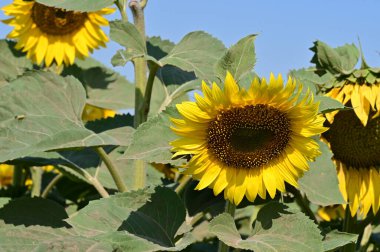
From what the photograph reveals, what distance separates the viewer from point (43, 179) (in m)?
2.81

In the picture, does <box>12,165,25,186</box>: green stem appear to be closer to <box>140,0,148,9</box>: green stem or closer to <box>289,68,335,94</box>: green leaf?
<box>140,0,148,9</box>: green stem

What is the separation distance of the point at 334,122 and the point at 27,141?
2.44ft

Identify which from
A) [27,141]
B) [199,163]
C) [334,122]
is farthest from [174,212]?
[334,122]

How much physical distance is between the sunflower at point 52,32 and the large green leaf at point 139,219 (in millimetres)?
1295

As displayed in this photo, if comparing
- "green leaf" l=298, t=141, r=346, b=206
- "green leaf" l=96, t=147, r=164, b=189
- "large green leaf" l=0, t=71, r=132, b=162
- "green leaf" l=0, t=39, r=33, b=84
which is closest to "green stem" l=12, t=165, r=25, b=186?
"green leaf" l=0, t=39, r=33, b=84

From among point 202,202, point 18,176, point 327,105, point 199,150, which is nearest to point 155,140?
point 199,150

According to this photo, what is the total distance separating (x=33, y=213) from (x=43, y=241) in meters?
0.24

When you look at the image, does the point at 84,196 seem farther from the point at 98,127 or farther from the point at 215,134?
the point at 215,134

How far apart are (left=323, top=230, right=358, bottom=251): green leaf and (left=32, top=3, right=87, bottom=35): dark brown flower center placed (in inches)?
58.4

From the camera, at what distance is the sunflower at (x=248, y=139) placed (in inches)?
56.3

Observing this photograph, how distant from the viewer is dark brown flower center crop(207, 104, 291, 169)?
1465mm

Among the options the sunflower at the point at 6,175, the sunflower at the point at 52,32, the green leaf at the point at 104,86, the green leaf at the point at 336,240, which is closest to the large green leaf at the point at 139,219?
the green leaf at the point at 336,240

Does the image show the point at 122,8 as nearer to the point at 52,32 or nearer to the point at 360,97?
the point at 360,97

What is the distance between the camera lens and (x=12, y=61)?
2861 mm
